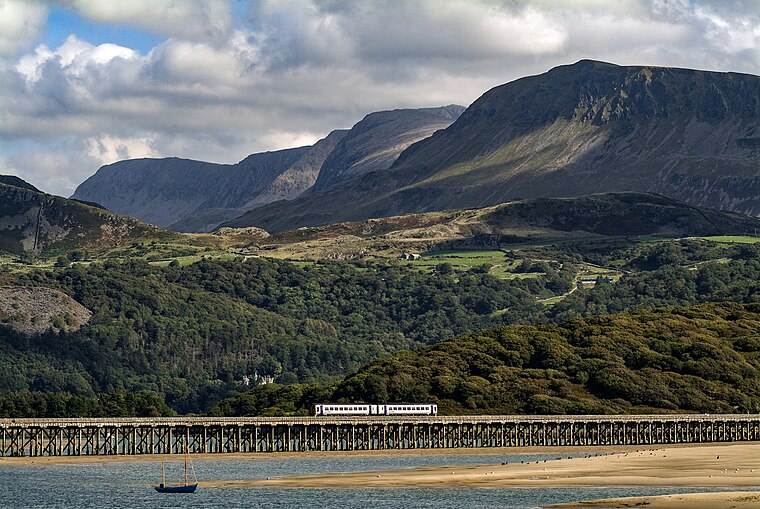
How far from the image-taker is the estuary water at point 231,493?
106 meters

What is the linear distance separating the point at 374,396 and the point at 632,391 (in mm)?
32847

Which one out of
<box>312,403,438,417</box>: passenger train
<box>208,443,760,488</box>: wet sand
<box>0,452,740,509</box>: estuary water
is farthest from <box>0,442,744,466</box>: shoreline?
<box>208,443,760,488</box>: wet sand

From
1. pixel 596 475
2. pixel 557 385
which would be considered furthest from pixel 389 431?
pixel 596 475

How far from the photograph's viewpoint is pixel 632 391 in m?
190

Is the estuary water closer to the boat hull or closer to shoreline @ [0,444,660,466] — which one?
the boat hull

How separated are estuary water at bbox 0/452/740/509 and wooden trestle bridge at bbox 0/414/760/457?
243 inches

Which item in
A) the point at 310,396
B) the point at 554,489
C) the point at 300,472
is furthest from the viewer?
the point at 310,396

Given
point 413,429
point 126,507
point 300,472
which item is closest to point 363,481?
point 300,472

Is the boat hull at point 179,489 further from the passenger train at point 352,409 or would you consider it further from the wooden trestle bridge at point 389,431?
the passenger train at point 352,409

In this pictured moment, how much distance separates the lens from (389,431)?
165 meters

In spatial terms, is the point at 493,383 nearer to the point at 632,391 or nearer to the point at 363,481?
the point at 632,391

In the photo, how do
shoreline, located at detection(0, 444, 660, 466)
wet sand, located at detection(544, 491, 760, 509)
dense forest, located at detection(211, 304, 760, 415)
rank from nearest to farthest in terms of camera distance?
wet sand, located at detection(544, 491, 760, 509) < shoreline, located at detection(0, 444, 660, 466) < dense forest, located at detection(211, 304, 760, 415)

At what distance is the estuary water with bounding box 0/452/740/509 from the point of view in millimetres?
105750

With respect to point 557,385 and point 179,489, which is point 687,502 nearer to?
point 179,489
